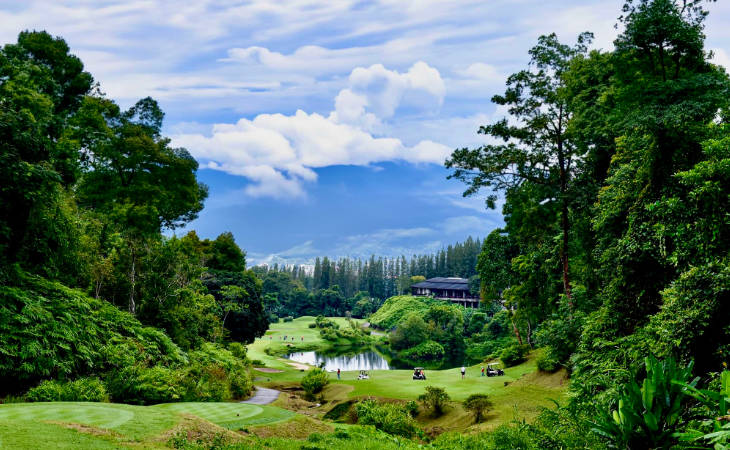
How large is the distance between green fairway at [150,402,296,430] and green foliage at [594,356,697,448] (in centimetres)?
940

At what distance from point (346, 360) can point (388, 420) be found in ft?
151

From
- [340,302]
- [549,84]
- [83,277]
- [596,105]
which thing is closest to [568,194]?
[596,105]

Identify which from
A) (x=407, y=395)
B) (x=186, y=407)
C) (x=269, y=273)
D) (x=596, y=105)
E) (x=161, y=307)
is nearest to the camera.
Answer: (x=186, y=407)

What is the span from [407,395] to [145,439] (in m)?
18.9

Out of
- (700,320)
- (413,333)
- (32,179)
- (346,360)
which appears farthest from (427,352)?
(700,320)

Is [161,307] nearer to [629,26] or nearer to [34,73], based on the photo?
[34,73]

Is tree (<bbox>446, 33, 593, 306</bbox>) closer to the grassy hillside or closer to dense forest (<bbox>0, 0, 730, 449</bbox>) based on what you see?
dense forest (<bbox>0, 0, 730, 449</bbox>)

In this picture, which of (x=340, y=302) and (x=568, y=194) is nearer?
(x=568, y=194)

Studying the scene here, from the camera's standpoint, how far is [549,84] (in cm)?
2066

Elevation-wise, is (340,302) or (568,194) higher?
(568,194)

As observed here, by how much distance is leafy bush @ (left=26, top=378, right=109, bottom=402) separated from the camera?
11.9m

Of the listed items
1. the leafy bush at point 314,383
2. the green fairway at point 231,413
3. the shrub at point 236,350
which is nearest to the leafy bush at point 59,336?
the green fairway at point 231,413

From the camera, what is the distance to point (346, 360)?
61.8m

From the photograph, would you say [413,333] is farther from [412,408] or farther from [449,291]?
[412,408]
